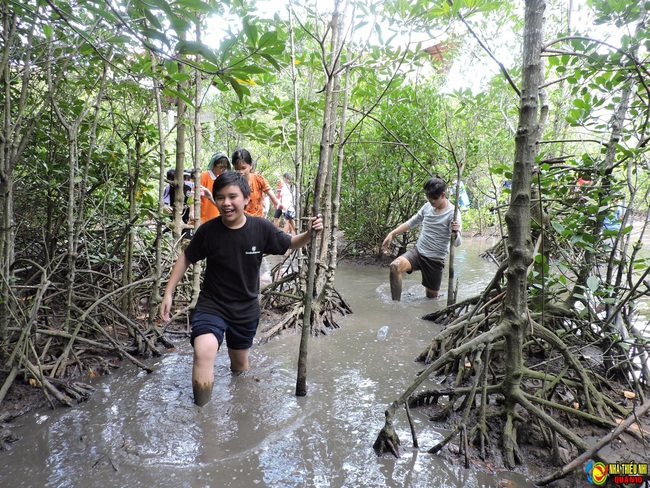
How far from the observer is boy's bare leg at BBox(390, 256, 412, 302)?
5949 mm

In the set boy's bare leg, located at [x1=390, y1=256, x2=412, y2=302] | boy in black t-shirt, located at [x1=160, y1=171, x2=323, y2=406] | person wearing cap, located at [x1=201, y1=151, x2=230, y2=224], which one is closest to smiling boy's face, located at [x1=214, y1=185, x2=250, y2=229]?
boy in black t-shirt, located at [x1=160, y1=171, x2=323, y2=406]

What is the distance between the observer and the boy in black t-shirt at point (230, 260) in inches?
121

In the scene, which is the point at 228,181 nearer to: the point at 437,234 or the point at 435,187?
the point at 435,187

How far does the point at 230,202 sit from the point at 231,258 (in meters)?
0.44

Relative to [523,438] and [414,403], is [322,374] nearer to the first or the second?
[414,403]

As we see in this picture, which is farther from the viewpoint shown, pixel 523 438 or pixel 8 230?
pixel 8 230

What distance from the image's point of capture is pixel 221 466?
2301 millimetres

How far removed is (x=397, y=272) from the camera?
234 inches

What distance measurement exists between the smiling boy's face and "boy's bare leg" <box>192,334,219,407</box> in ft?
2.92

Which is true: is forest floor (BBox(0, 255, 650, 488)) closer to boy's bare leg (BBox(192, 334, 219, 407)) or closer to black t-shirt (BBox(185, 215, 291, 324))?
boy's bare leg (BBox(192, 334, 219, 407))

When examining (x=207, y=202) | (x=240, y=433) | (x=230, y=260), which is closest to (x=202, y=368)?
(x=240, y=433)

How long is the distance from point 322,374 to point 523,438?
64.5 inches

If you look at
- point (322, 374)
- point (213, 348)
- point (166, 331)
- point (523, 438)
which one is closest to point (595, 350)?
point (523, 438)

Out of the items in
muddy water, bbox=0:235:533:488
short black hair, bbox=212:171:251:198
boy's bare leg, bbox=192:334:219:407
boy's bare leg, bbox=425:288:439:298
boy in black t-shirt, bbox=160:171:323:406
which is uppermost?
short black hair, bbox=212:171:251:198
